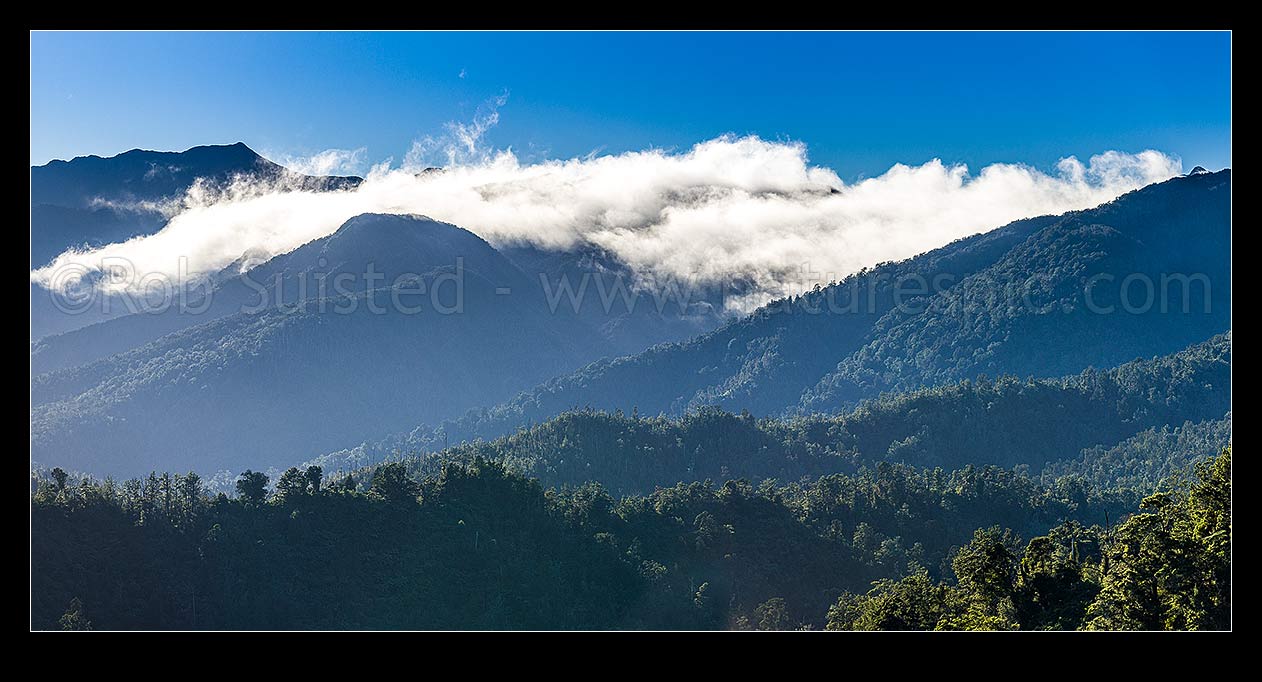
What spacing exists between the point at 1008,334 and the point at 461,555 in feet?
483

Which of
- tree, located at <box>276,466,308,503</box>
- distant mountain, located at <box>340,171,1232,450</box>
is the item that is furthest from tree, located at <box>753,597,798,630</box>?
distant mountain, located at <box>340,171,1232,450</box>

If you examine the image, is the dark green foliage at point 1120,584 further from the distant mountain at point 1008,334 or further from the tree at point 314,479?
the distant mountain at point 1008,334

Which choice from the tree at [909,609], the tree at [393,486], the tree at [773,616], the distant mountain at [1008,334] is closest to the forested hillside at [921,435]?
the tree at [393,486]

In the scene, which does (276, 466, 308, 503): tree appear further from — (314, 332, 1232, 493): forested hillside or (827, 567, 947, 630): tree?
(827, 567, 947, 630): tree

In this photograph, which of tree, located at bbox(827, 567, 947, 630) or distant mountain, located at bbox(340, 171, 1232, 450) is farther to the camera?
distant mountain, located at bbox(340, 171, 1232, 450)

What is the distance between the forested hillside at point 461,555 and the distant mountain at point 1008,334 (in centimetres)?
11297

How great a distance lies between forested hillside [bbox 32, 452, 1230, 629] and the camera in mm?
46781

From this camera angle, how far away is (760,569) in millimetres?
57500

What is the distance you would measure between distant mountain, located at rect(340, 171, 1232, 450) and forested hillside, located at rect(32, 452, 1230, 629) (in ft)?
371

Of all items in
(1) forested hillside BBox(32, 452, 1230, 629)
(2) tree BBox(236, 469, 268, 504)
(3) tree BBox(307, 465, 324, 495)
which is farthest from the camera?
(3) tree BBox(307, 465, 324, 495)

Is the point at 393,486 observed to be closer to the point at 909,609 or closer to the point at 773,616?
the point at 773,616

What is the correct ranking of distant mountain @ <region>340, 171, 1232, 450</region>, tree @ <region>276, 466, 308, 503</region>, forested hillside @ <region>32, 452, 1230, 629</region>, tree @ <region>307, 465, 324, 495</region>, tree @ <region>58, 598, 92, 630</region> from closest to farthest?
1. tree @ <region>58, 598, 92, 630</region>
2. forested hillside @ <region>32, 452, 1230, 629</region>
3. tree @ <region>276, 466, 308, 503</region>
4. tree @ <region>307, 465, 324, 495</region>
5. distant mountain @ <region>340, 171, 1232, 450</region>

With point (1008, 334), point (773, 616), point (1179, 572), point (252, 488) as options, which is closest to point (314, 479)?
point (252, 488)

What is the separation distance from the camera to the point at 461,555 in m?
52.9
